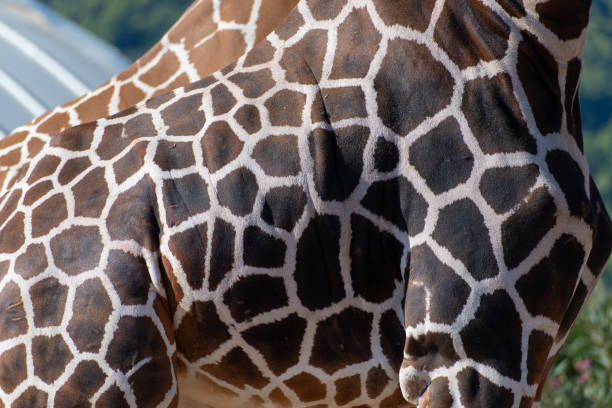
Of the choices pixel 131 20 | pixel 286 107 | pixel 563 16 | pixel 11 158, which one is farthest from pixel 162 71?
pixel 131 20

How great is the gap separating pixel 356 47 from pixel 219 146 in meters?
0.39

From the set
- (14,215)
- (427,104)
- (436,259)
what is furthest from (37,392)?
(427,104)

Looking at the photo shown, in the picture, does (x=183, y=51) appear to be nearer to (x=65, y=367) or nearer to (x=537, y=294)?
(x=65, y=367)

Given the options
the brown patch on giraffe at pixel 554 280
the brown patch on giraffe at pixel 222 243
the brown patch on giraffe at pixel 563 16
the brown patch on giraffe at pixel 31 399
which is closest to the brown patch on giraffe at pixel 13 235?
the brown patch on giraffe at pixel 31 399

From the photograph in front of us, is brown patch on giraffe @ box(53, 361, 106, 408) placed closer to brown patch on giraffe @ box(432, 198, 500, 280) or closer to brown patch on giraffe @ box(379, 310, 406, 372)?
brown patch on giraffe @ box(379, 310, 406, 372)

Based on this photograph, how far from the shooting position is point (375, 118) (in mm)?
1956

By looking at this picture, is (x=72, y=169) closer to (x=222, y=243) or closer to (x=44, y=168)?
(x=44, y=168)

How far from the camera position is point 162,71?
261 centimetres

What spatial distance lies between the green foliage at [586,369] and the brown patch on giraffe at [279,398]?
9.22 feet

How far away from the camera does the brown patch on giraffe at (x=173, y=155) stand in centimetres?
199

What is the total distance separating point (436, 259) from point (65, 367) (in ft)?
2.76

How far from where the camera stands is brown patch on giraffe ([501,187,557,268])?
190 centimetres

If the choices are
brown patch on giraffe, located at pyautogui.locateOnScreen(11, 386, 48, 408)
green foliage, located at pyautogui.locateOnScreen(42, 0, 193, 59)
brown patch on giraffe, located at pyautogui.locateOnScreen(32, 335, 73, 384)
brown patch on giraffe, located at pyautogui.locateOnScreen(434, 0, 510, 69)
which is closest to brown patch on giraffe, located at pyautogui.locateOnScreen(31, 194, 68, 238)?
brown patch on giraffe, located at pyautogui.locateOnScreen(32, 335, 73, 384)

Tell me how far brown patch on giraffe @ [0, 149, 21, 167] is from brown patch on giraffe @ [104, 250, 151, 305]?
80cm
